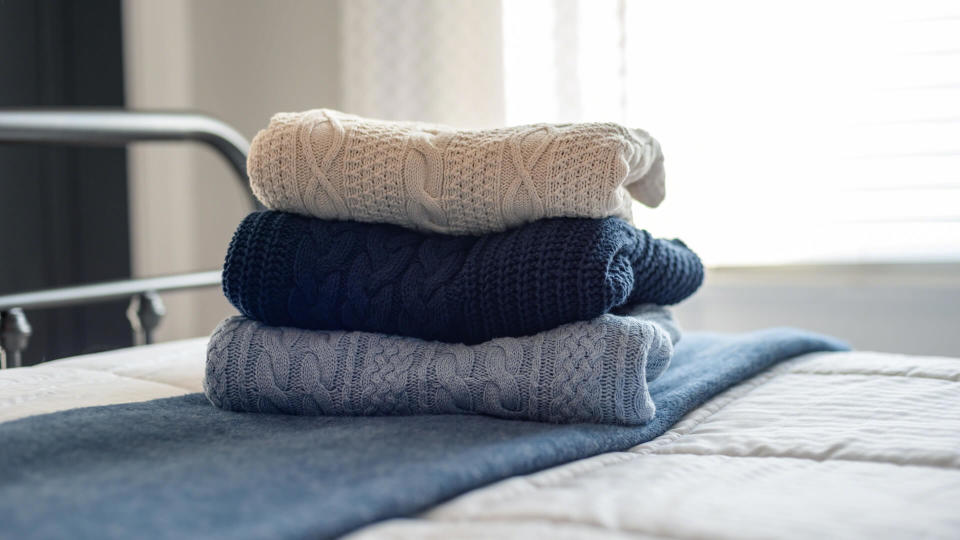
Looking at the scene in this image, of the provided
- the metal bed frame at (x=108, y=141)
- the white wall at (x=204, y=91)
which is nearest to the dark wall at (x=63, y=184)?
the white wall at (x=204, y=91)

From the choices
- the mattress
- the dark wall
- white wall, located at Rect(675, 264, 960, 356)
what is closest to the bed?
the mattress

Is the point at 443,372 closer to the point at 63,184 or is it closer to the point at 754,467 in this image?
the point at 754,467

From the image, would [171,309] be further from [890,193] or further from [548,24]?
[890,193]

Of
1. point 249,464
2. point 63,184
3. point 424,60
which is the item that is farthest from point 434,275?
point 63,184

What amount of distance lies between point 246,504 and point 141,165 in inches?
81.7

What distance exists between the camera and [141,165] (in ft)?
7.72

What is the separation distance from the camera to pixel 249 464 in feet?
1.77

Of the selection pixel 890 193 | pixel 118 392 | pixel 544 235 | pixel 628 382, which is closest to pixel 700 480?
pixel 628 382

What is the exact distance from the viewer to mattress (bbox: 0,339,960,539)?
18.7 inches

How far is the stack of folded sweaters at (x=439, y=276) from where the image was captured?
2.27 ft

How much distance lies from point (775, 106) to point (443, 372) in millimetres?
1485

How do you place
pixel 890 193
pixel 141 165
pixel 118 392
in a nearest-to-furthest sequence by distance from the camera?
pixel 118 392 → pixel 890 193 → pixel 141 165

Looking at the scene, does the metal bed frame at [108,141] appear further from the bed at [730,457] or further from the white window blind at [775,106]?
the white window blind at [775,106]

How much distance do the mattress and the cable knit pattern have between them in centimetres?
6
